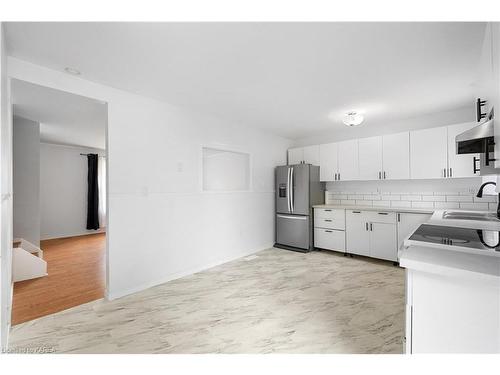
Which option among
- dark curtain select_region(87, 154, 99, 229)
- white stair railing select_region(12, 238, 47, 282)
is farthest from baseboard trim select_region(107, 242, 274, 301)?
dark curtain select_region(87, 154, 99, 229)

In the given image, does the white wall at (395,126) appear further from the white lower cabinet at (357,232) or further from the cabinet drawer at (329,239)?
the cabinet drawer at (329,239)

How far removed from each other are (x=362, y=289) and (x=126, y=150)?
3.15 m

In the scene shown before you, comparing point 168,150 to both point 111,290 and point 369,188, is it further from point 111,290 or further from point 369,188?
point 369,188

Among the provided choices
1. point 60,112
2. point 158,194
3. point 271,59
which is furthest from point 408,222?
point 60,112

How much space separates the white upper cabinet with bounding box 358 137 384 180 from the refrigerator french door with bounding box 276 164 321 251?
2.69ft

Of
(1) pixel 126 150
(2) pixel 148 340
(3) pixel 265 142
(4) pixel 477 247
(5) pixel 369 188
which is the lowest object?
(2) pixel 148 340

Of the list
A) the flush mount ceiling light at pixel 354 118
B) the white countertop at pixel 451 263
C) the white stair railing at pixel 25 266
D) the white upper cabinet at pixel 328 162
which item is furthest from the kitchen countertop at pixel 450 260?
A: the white stair railing at pixel 25 266

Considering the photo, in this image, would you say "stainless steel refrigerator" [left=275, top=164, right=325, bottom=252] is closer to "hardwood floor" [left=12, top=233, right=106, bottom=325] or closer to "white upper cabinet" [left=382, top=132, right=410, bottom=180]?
"white upper cabinet" [left=382, top=132, right=410, bottom=180]

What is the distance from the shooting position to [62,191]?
6.12 meters

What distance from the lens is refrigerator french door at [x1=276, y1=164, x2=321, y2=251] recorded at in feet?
14.7

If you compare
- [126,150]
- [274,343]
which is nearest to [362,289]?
[274,343]

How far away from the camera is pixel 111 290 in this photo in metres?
2.62

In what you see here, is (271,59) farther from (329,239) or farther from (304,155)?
(329,239)

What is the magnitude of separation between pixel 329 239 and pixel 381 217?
0.97 m
